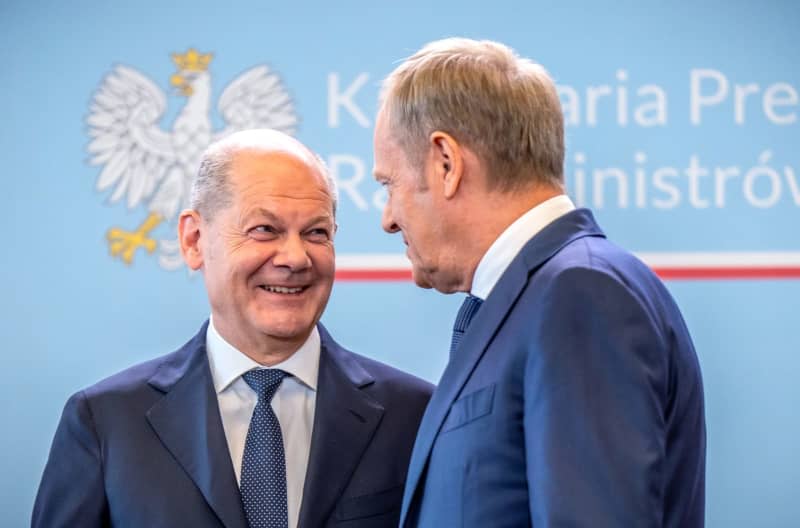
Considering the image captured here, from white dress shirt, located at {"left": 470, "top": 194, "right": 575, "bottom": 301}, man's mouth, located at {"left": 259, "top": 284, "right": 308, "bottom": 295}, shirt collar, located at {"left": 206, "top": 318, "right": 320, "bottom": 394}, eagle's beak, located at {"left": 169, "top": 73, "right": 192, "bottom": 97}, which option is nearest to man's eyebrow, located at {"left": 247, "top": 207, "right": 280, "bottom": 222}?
man's mouth, located at {"left": 259, "top": 284, "right": 308, "bottom": 295}

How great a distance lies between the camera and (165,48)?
3.30 metres

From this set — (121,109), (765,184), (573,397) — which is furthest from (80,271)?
(573,397)

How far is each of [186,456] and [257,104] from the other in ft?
4.94

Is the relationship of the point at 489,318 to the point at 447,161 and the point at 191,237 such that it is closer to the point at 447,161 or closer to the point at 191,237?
the point at 447,161

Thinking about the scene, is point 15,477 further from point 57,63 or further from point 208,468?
point 208,468

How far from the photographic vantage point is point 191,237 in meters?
2.19

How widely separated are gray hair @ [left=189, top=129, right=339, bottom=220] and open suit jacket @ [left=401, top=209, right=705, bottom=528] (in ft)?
2.01

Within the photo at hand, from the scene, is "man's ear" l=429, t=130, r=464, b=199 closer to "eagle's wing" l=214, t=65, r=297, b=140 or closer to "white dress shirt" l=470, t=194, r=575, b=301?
"white dress shirt" l=470, t=194, r=575, b=301

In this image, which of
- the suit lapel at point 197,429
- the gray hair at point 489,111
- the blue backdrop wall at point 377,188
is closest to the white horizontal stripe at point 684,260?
the blue backdrop wall at point 377,188

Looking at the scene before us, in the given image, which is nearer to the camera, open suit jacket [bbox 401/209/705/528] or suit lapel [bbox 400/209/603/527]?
open suit jacket [bbox 401/209/705/528]

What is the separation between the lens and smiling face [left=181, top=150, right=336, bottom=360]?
2055 millimetres

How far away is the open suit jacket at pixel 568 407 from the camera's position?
142 cm

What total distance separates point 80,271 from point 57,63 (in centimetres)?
60

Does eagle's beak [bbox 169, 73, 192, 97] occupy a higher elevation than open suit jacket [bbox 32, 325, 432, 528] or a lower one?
higher
